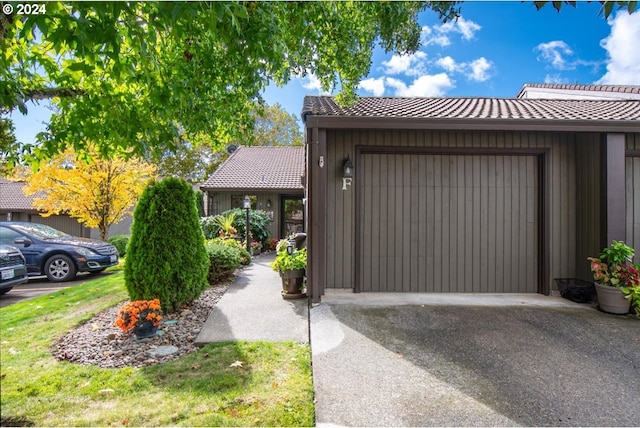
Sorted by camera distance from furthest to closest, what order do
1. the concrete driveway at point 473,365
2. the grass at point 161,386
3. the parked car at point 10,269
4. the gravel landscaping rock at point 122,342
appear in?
the parked car at point 10,269
the gravel landscaping rock at point 122,342
the concrete driveway at point 473,365
the grass at point 161,386

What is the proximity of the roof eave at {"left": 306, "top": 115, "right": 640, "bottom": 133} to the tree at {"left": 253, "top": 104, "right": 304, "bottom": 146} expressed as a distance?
20208 millimetres

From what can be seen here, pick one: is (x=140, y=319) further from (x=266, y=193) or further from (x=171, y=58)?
(x=266, y=193)

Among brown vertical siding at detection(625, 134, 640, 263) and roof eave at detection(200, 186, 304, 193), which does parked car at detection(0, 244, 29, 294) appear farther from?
brown vertical siding at detection(625, 134, 640, 263)

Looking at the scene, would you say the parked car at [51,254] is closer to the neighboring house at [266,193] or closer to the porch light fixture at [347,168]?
the neighboring house at [266,193]

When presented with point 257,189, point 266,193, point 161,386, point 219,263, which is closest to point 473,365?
point 161,386

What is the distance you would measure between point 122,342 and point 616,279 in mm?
5995

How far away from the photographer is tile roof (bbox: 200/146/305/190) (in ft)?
39.5

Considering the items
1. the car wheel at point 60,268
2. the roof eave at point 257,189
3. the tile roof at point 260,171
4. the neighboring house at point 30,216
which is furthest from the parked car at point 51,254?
the neighboring house at point 30,216

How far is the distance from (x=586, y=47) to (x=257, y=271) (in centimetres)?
709

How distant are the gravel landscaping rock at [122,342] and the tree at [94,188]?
6.16m

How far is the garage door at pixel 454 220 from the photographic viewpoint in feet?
16.8

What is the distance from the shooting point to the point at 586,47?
4848 millimetres

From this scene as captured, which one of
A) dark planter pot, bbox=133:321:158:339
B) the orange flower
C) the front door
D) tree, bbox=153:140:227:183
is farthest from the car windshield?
tree, bbox=153:140:227:183

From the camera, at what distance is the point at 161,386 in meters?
2.35
